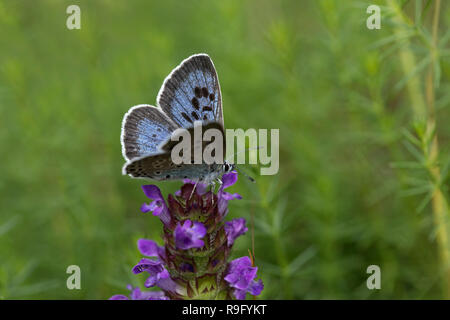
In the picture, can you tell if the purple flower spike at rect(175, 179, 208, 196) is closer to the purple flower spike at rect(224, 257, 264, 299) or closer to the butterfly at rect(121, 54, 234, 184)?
the butterfly at rect(121, 54, 234, 184)

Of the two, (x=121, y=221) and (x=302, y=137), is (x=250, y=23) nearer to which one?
(x=302, y=137)

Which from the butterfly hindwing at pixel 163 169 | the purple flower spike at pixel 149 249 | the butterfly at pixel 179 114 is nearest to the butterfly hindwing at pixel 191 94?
the butterfly at pixel 179 114

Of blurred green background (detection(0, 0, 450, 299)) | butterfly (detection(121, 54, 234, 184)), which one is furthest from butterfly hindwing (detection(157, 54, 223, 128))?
blurred green background (detection(0, 0, 450, 299))

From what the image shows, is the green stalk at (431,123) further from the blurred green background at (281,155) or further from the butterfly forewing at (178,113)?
the butterfly forewing at (178,113)

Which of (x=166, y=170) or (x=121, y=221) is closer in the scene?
(x=166, y=170)

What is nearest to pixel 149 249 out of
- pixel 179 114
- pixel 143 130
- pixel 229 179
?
pixel 229 179

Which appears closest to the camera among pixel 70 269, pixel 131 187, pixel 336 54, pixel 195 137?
pixel 195 137
